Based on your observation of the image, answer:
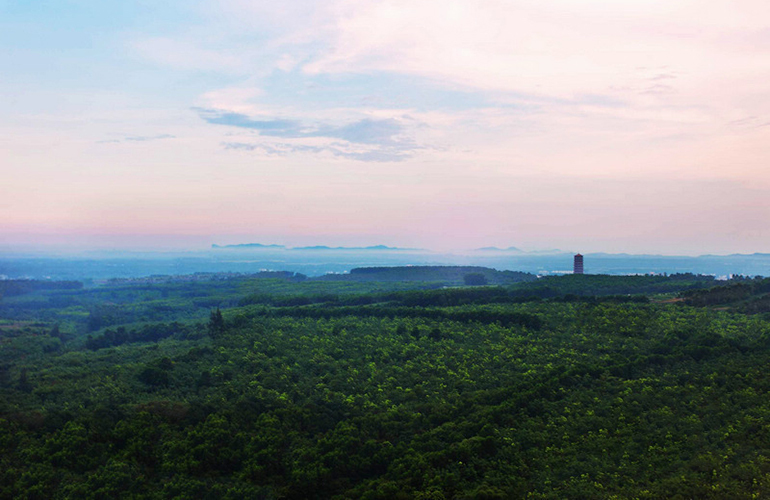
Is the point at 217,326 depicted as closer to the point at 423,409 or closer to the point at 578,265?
the point at 423,409

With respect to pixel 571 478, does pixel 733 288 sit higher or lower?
higher

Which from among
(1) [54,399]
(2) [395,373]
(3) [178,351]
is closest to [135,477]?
(1) [54,399]

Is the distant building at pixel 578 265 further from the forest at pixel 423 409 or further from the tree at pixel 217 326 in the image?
the tree at pixel 217 326

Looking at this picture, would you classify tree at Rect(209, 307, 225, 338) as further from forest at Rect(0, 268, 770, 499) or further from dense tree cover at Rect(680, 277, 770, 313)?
dense tree cover at Rect(680, 277, 770, 313)

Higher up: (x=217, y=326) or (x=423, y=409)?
(x=217, y=326)

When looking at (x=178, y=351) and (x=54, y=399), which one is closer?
(x=54, y=399)

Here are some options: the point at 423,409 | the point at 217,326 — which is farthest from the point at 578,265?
the point at 423,409

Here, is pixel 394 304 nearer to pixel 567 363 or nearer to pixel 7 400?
pixel 567 363

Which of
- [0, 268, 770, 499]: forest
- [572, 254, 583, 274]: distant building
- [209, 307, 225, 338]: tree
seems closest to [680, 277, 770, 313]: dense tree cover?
[0, 268, 770, 499]: forest

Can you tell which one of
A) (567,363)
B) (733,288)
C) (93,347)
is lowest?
(93,347)
